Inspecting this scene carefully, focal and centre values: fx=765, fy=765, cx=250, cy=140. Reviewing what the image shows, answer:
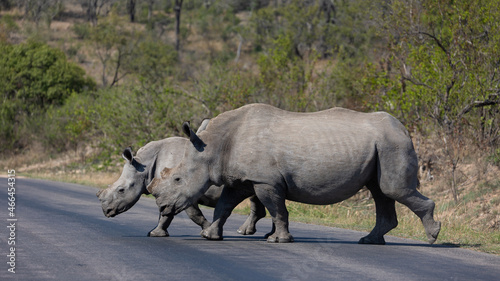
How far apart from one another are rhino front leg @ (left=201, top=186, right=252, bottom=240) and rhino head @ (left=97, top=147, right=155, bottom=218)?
1269mm

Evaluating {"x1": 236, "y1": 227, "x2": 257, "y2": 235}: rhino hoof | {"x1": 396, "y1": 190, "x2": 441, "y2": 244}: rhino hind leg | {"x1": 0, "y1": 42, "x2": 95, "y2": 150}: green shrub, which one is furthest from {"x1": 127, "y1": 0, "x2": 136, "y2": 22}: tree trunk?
{"x1": 396, "y1": 190, "x2": 441, "y2": 244}: rhino hind leg

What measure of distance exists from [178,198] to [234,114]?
4.55 feet

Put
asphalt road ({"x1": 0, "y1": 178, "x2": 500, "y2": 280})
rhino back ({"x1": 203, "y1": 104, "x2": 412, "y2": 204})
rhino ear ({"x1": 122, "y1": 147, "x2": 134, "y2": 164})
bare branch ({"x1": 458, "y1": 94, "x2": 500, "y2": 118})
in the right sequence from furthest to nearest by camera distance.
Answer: bare branch ({"x1": 458, "y1": 94, "x2": 500, "y2": 118}) < rhino ear ({"x1": 122, "y1": 147, "x2": 134, "y2": 164}) < rhino back ({"x1": 203, "y1": 104, "x2": 412, "y2": 204}) < asphalt road ({"x1": 0, "y1": 178, "x2": 500, "y2": 280})

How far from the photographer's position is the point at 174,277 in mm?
7152

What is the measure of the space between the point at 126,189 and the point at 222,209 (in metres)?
1.50

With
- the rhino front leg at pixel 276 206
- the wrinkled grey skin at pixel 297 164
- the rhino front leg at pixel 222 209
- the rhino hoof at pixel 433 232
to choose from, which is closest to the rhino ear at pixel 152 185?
the wrinkled grey skin at pixel 297 164

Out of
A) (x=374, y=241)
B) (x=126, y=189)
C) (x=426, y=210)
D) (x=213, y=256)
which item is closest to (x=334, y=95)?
(x=126, y=189)

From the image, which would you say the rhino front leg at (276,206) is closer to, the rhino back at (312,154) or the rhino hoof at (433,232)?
the rhino back at (312,154)

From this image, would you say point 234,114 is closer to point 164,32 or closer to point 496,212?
point 496,212

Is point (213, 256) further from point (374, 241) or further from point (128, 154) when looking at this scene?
point (128, 154)

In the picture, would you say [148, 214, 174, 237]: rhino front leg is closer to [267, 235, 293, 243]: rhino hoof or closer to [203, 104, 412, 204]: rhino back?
[203, 104, 412, 204]: rhino back

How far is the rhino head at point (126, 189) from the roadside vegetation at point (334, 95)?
13.1 feet

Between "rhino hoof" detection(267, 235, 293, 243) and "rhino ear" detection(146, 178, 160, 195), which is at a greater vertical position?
"rhino ear" detection(146, 178, 160, 195)

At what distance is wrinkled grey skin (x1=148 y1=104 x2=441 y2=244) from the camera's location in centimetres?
976
